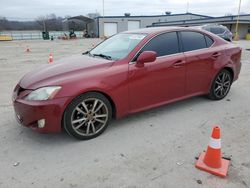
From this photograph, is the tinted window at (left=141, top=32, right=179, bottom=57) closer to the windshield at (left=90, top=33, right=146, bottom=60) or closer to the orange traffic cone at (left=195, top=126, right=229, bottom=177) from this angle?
the windshield at (left=90, top=33, right=146, bottom=60)

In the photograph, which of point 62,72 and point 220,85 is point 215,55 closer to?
point 220,85

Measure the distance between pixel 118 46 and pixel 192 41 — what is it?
A: 4.70 ft

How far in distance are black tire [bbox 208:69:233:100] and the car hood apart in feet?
7.96

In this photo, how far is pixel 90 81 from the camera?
315cm

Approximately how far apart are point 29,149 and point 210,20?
38.3 m

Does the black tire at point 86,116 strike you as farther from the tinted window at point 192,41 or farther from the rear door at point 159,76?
the tinted window at point 192,41

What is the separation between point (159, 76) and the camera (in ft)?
12.3

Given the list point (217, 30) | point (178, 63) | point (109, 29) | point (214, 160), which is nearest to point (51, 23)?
point (109, 29)

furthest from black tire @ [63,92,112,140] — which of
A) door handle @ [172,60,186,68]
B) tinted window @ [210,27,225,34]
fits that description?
tinted window @ [210,27,225,34]

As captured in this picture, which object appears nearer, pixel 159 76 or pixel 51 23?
pixel 159 76

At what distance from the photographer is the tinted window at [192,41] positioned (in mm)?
4181

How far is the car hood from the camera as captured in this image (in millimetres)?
3117

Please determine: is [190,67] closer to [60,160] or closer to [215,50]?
[215,50]

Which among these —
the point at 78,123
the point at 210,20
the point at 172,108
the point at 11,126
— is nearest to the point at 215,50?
the point at 172,108
